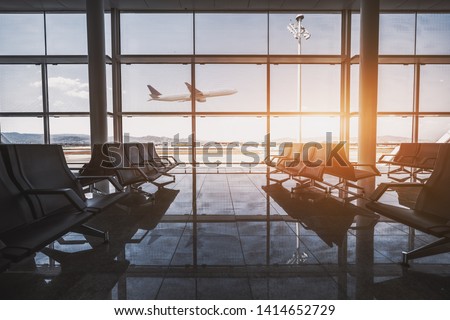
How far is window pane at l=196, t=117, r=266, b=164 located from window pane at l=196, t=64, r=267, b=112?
354 mm

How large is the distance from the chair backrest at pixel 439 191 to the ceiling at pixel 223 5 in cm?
625

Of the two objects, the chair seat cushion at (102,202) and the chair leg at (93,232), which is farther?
the chair leg at (93,232)

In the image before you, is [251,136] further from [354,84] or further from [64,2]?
[64,2]

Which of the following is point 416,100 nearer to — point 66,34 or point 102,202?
point 102,202

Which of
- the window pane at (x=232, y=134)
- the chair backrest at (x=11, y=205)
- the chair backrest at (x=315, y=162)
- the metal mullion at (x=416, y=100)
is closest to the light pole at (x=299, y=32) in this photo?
the window pane at (x=232, y=134)

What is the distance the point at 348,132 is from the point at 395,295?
6554 millimetres

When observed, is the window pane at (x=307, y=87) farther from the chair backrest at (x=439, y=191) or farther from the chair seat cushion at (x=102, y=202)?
the chair seat cushion at (x=102, y=202)

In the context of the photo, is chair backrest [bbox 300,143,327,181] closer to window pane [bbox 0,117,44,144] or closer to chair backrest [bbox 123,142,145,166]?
chair backrest [bbox 123,142,145,166]

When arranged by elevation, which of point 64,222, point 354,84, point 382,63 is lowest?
point 64,222

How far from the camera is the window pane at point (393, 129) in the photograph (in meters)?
7.40

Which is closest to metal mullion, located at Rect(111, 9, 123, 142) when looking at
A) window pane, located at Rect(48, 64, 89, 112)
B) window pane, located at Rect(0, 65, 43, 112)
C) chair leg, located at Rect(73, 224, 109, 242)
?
window pane, located at Rect(48, 64, 89, 112)

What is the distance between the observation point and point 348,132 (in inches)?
292

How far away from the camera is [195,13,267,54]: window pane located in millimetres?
7184
